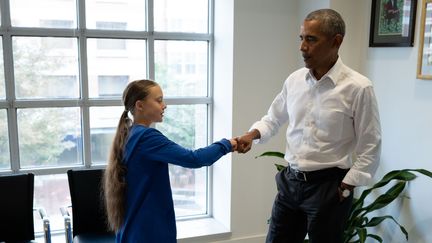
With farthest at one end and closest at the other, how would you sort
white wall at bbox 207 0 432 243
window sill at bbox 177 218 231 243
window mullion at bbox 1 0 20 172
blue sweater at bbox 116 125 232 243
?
window sill at bbox 177 218 231 243 < window mullion at bbox 1 0 20 172 < white wall at bbox 207 0 432 243 < blue sweater at bbox 116 125 232 243

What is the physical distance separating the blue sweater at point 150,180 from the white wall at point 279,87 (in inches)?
51.9

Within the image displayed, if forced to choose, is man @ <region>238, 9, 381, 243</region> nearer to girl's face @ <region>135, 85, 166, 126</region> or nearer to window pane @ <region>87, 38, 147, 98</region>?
girl's face @ <region>135, 85, 166, 126</region>

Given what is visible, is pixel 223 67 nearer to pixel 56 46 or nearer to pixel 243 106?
pixel 243 106

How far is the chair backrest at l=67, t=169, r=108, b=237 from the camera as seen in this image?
8.82 ft

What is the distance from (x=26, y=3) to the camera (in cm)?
294

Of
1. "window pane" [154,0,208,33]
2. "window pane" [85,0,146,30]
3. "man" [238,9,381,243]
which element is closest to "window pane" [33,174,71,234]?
"window pane" [85,0,146,30]

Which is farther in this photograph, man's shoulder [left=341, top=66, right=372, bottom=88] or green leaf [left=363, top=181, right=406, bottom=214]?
green leaf [left=363, top=181, right=406, bottom=214]

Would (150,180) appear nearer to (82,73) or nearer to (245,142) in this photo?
(245,142)

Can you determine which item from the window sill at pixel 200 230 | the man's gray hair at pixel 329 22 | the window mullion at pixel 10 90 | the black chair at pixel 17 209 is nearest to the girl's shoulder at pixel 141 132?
the man's gray hair at pixel 329 22

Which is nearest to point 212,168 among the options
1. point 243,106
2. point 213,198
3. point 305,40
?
point 213,198

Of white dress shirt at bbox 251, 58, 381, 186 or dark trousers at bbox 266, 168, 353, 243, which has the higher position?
white dress shirt at bbox 251, 58, 381, 186

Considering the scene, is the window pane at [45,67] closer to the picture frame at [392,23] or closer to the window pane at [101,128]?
the window pane at [101,128]

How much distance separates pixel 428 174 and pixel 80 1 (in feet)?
7.99

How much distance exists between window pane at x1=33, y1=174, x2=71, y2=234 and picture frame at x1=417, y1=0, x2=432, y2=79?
245 cm
